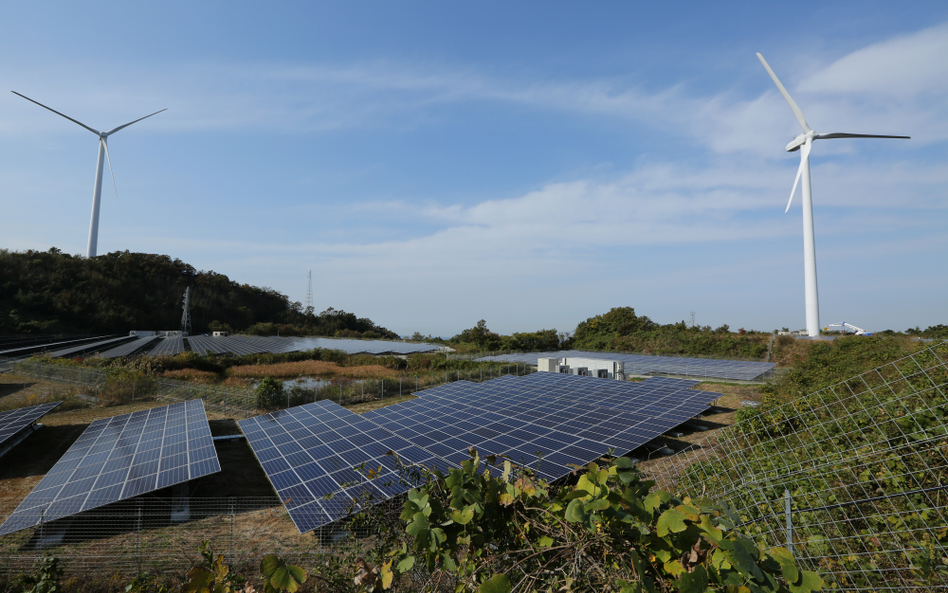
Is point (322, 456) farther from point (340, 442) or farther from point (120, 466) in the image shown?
point (120, 466)

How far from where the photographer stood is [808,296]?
122 feet

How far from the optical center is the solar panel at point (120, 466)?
8789mm

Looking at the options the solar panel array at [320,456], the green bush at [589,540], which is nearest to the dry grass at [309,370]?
the solar panel array at [320,456]

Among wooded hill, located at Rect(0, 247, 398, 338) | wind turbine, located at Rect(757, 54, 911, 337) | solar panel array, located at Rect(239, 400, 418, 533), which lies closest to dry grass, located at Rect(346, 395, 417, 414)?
solar panel array, located at Rect(239, 400, 418, 533)

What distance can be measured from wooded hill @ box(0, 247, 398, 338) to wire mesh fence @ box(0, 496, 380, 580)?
5119cm

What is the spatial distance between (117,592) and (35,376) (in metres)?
30.0

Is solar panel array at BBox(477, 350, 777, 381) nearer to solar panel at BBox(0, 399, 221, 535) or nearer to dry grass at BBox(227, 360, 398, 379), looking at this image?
dry grass at BBox(227, 360, 398, 379)

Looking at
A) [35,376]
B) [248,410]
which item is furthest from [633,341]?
[35,376]

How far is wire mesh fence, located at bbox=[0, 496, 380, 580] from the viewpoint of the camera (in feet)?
25.6

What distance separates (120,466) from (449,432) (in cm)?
901

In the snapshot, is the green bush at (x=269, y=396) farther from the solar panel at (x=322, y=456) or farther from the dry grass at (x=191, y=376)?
the dry grass at (x=191, y=376)

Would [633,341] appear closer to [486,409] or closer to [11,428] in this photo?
[486,409]

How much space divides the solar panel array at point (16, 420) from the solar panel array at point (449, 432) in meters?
6.74

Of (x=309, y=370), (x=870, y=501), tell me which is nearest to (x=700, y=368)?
(x=870, y=501)
